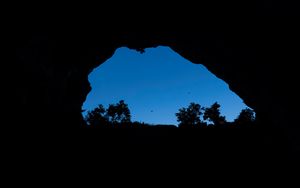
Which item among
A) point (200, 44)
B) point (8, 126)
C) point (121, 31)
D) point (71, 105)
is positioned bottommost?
point (8, 126)

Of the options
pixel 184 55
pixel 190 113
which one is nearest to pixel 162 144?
pixel 184 55

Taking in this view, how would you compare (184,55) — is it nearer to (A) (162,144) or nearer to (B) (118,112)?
(A) (162,144)

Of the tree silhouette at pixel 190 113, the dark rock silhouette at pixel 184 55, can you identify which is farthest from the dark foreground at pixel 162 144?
the tree silhouette at pixel 190 113

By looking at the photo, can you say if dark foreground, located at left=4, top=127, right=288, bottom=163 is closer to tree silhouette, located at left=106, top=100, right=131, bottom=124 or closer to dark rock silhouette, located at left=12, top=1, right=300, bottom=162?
dark rock silhouette, located at left=12, top=1, right=300, bottom=162

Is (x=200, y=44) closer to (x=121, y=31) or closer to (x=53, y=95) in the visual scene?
(x=121, y=31)

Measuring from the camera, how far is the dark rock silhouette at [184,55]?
7.84 m

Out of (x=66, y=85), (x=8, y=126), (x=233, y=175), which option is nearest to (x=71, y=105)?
(x=66, y=85)

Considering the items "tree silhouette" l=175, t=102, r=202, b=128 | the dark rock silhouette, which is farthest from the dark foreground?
Answer: "tree silhouette" l=175, t=102, r=202, b=128

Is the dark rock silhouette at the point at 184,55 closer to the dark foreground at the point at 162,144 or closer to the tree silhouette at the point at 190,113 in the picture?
the dark foreground at the point at 162,144

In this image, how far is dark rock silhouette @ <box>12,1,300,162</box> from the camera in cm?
784

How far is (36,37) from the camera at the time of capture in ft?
32.0

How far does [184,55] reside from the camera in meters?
13.3

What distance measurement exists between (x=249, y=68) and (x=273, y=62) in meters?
1.57

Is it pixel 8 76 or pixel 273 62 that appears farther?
pixel 8 76
